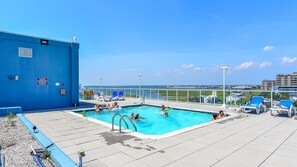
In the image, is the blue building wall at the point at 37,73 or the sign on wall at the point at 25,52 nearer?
the blue building wall at the point at 37,73

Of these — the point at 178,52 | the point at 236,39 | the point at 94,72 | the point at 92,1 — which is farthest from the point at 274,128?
the point at 94,72

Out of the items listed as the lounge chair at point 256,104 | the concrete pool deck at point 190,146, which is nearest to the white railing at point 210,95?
the lounge chair at point 256,104

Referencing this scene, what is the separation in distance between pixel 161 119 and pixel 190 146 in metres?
5.19

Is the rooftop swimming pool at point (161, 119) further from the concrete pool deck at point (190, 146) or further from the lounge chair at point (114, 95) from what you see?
the lounge chair at point (114, 95)

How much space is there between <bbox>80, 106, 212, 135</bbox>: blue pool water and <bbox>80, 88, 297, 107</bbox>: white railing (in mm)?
2240

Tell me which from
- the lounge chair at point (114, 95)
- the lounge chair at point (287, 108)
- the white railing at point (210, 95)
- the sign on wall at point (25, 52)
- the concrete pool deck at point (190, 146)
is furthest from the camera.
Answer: the lounge chair at point (114, 95)

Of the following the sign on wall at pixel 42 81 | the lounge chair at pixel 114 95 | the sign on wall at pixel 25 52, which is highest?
the sign on wall at pixel 25 52

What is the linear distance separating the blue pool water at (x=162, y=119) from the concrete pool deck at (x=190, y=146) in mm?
2483

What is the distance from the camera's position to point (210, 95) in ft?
35.2

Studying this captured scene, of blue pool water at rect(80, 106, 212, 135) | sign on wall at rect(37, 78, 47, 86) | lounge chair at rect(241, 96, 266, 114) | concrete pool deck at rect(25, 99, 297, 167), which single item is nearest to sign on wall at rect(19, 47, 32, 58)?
sign on wall at rect(37, 78, 47, 86)

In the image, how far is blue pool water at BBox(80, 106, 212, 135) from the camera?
745 cm

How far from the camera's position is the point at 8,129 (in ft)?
17.1

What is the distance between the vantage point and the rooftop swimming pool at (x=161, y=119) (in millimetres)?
7439

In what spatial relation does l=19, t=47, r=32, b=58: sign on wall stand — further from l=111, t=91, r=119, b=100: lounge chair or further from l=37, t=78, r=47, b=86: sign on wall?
l=111, t=91, r=119, b=100: lounge chair
